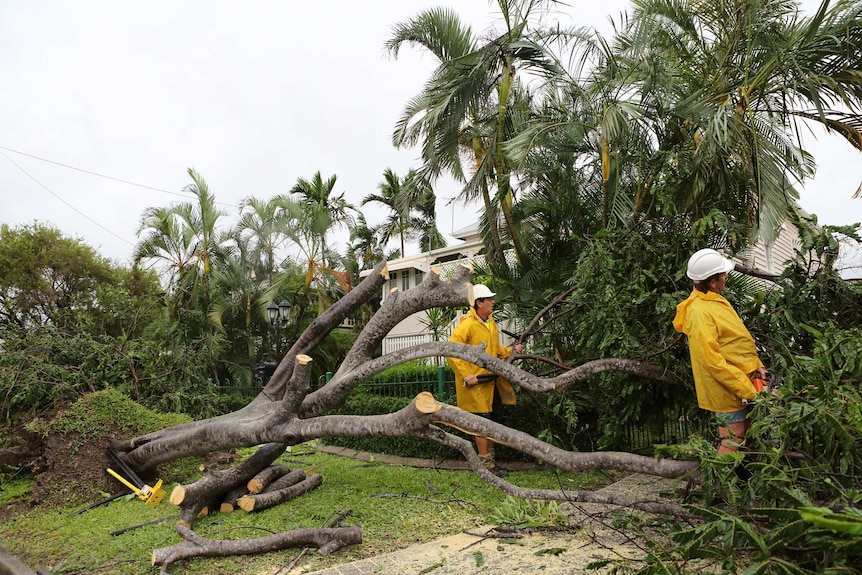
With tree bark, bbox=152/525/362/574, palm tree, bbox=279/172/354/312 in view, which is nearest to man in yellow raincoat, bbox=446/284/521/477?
tree bark, bbox=152/525/362/574

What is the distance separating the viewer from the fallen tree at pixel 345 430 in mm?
4039

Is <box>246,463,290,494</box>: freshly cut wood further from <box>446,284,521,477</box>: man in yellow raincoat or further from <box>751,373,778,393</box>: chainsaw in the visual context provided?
<box>751,373,778,393</box>: chainsaw

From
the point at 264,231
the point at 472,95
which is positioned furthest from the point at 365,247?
the point at 472,95

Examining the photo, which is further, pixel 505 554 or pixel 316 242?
pixel 316 242

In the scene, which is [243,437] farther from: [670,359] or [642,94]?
[642,94]

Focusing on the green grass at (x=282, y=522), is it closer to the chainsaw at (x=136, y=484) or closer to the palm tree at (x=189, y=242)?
the chainsaw at (x=136, y=484)

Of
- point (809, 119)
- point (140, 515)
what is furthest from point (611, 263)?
point (140, 515)

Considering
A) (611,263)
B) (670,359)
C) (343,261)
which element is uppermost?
(343,261)

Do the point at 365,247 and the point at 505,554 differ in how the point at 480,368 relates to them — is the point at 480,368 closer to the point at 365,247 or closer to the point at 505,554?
the point at 505,554

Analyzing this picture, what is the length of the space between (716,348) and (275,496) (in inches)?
163

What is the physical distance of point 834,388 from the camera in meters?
2.72

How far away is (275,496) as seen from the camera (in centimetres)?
543

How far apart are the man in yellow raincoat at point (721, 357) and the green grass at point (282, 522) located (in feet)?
4.66

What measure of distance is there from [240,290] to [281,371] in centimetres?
1492
